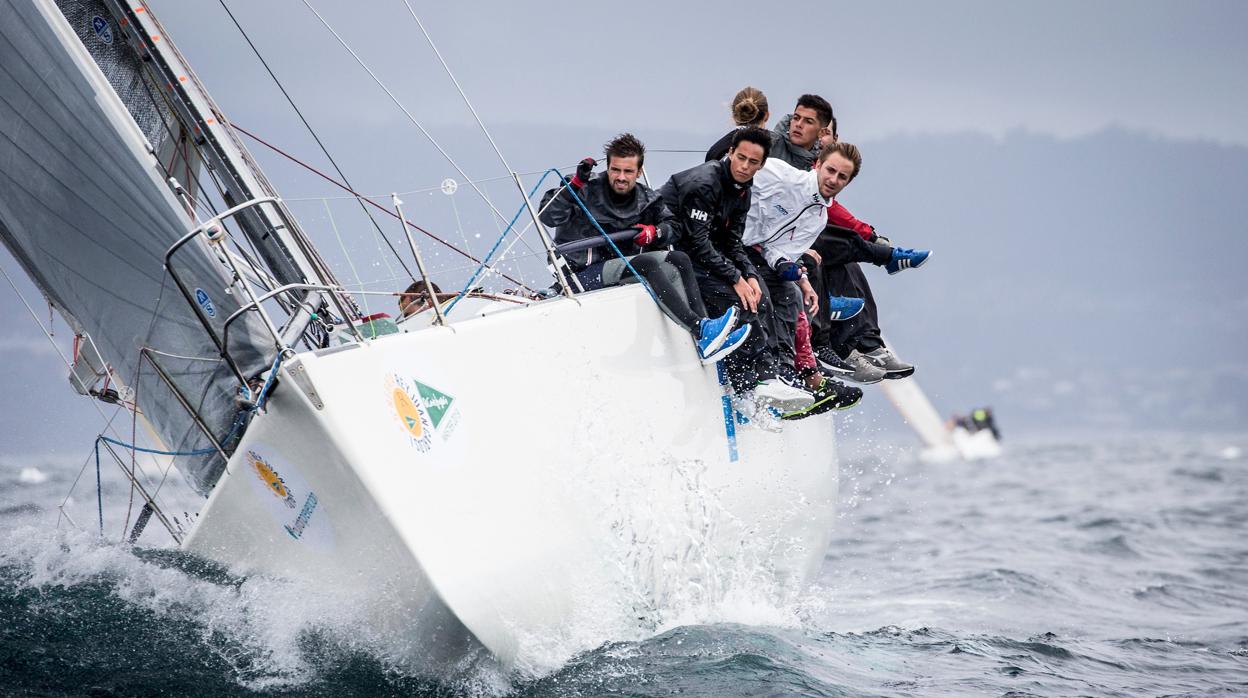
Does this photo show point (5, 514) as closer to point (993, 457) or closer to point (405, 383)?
point (405, 383)

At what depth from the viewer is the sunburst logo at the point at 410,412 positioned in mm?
3367

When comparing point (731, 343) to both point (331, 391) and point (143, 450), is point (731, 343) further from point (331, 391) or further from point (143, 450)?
point (143, 450)

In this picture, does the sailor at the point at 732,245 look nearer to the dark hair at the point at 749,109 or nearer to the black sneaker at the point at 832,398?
the black sneaker at the point at 832,398

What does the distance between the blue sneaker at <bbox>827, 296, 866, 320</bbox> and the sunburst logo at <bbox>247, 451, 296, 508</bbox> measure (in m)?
3.17

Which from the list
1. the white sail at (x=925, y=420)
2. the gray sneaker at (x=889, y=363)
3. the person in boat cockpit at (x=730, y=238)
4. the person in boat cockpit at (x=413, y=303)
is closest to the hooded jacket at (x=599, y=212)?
the person in boat cockpit at (x=730, y=238)

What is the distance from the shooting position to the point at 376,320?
3.68 m

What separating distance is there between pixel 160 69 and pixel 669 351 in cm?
204

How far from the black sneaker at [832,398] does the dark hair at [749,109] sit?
118 cm

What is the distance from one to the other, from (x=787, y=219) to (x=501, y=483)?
2070 millimetres

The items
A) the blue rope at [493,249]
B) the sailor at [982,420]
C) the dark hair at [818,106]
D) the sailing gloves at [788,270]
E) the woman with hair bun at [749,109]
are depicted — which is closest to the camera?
the blue rope at [493,249]

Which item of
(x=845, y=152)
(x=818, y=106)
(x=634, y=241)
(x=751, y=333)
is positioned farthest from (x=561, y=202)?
(x=818, y=106)

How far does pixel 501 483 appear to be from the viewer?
362 cm

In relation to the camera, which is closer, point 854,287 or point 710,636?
point 710,636

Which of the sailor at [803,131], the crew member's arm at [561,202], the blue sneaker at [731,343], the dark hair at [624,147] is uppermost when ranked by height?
the sailor at [803,131]
